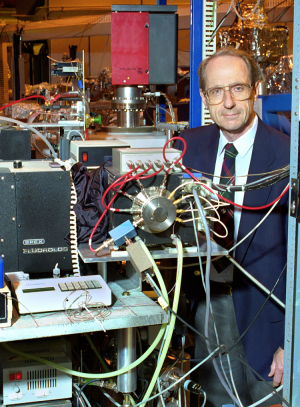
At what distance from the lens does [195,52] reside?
2.31 m

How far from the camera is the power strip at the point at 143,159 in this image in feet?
4.14

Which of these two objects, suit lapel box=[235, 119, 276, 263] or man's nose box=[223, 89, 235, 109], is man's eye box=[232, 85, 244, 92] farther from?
suit lapel box=[235, 119, 276, 263]

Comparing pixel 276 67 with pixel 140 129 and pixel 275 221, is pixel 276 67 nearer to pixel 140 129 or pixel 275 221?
pixel 140 129

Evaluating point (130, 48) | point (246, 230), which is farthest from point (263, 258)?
point (130, 48)

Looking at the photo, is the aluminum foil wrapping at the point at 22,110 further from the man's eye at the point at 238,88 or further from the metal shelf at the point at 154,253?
the metal shelf at the point at 154,253

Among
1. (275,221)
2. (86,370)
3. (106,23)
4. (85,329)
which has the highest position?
(106,23)

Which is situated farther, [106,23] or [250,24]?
[106,23]

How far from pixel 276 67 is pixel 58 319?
2.13 meters

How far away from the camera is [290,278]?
3.79ft

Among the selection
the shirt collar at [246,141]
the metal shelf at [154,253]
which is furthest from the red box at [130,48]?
the metal shelf at [154,253]

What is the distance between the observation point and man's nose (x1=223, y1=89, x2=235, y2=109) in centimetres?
169

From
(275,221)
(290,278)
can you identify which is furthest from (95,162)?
(290,278)

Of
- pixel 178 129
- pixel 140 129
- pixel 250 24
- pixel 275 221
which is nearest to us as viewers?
pixel 275 221

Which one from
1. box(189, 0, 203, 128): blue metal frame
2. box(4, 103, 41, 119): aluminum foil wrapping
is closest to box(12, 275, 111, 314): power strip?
box(189, 0, 203, 128): blue metal frame
